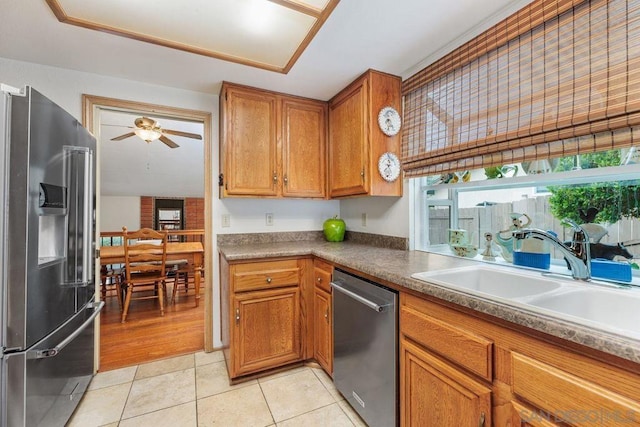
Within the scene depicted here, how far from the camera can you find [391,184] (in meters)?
1.98

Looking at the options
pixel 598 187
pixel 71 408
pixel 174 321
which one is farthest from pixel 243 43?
pixel 174 321

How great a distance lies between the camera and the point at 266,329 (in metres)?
1.87

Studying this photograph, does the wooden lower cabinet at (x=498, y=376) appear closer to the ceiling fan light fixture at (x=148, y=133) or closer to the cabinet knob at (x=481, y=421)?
the cabinet knob at (x=481, y=421)

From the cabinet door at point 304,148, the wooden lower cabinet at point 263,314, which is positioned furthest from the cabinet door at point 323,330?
the cabinet door at point 304,148

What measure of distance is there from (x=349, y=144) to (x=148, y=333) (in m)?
2.59

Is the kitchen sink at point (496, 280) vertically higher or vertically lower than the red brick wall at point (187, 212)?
lower

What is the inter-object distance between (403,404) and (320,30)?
1.89 m

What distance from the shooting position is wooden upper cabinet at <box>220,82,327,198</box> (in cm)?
210

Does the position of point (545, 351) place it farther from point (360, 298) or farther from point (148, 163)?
point (148, 163)

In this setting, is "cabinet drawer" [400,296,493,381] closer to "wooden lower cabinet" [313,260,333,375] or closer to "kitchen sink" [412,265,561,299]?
"kitchen sink" [412,265,561,299]

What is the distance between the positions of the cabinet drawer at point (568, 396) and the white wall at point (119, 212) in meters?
8.79

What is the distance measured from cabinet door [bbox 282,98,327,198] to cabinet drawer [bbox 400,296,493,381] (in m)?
1.40

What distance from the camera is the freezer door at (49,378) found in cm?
109

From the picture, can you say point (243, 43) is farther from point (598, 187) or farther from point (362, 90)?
point (598, 187)
